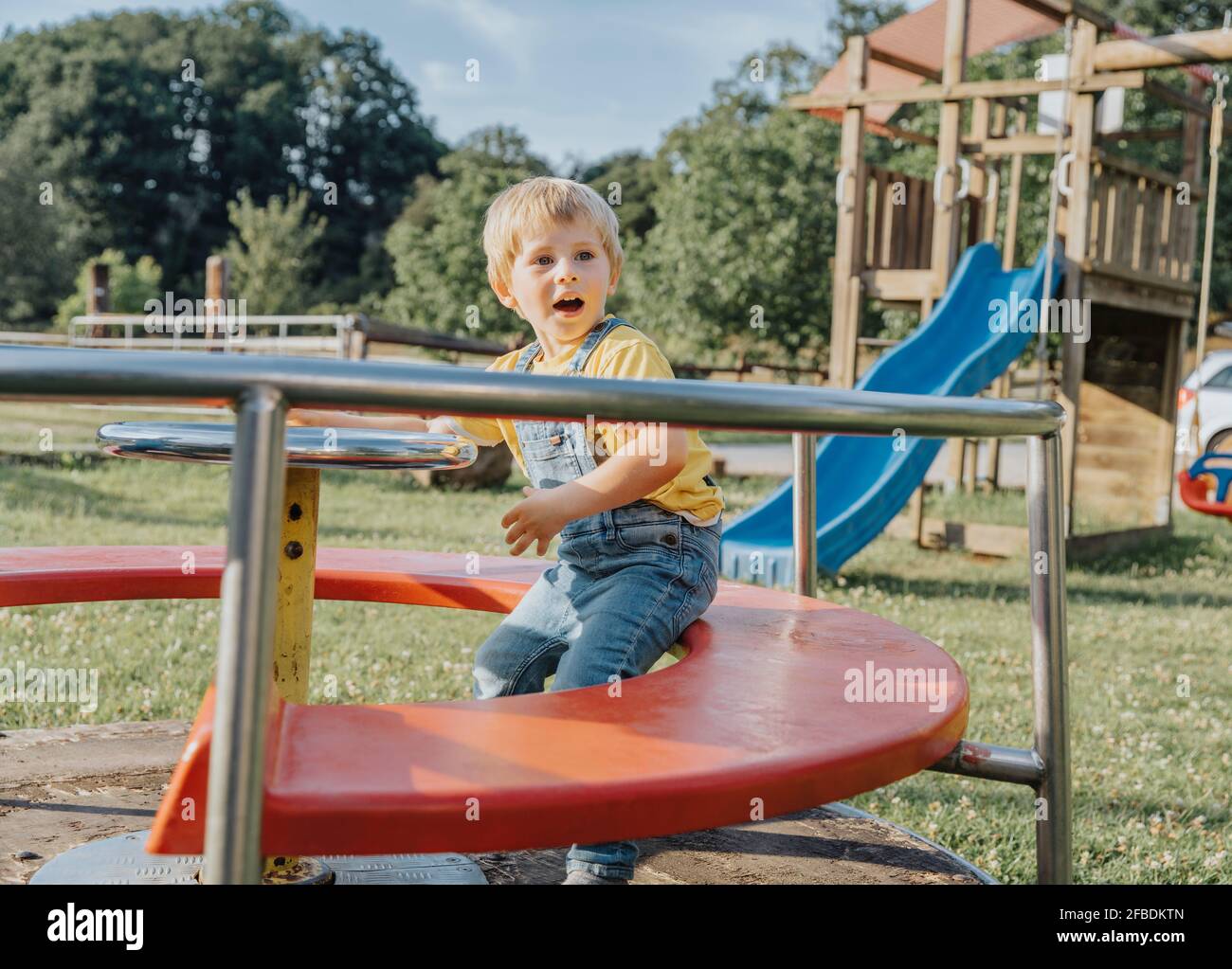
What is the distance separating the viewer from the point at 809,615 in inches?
86.1

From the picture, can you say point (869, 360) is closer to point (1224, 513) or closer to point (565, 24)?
point (1224, 513)

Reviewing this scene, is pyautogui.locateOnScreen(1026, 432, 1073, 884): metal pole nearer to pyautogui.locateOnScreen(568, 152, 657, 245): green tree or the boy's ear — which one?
the boy's ear

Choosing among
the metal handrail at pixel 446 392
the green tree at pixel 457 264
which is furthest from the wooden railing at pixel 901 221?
the green tree at pixel 457 264

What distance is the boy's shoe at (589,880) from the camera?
189 centimetres

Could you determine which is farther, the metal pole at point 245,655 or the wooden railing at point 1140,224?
the wooden railing at point 1140,224

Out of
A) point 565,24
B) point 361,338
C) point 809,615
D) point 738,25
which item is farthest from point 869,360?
point 565,24

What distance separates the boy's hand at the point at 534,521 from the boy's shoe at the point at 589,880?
1.78ft

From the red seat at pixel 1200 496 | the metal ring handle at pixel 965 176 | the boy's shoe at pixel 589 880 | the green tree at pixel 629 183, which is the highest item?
the green tree at pixel 629 183

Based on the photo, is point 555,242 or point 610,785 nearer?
point 610,785

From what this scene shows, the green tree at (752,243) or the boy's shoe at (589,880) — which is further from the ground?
the green tree at (752,243)

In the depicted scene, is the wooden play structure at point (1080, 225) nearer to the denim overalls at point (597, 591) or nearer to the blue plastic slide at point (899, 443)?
the blue plastic slide at point (899, 443)

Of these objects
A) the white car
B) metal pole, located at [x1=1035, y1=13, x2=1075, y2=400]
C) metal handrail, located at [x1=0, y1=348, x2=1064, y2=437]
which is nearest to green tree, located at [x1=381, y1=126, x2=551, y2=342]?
the white car

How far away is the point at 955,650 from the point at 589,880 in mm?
3378
